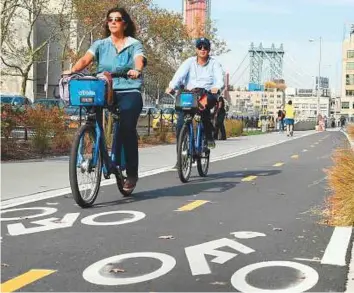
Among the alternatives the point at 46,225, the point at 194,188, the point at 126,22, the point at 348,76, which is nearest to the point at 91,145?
the point at 46,225

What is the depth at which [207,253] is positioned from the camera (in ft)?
15.9

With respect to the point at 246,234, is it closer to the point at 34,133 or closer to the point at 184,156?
the point at 184,156

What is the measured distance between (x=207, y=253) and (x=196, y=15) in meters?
39.8

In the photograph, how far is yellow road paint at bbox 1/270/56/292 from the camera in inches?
155

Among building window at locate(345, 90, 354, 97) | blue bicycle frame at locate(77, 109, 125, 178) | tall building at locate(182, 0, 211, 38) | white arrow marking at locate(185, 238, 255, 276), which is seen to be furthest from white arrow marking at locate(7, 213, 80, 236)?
building window at locate(345, 90, 354, 97)

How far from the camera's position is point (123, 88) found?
7027mm

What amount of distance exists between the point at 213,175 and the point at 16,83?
64587mm

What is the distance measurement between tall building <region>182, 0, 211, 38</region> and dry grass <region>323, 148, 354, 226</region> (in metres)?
34.4

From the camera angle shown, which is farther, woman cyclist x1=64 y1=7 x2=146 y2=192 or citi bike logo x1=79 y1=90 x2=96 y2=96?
woman cyclist x1=64 y1=7 x2=146 y2=192

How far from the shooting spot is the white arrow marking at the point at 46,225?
5598 millimetres

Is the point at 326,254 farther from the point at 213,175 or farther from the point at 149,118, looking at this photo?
the point at 149,118

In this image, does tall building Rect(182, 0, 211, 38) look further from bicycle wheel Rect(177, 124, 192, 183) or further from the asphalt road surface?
the asphalt road surface

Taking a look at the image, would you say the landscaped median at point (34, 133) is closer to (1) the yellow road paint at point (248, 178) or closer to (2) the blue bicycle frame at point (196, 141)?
(2) the blue bicycle frame at point (196, 141)

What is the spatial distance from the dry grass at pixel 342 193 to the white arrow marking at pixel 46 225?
8.34ft
